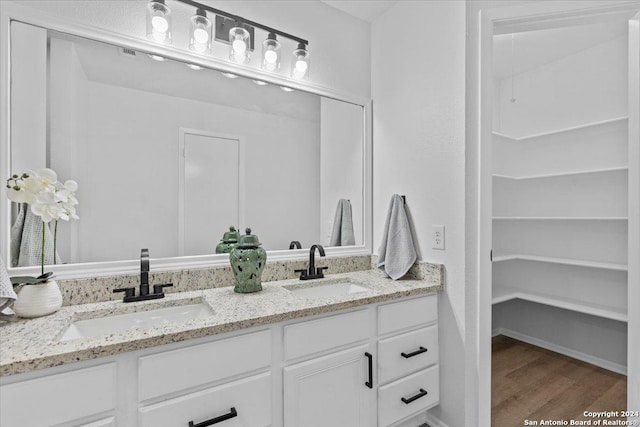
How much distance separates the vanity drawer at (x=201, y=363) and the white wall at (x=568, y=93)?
2.98 metres

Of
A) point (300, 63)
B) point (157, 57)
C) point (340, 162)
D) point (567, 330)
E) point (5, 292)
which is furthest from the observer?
point (567, 330)

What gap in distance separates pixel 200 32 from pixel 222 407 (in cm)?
159

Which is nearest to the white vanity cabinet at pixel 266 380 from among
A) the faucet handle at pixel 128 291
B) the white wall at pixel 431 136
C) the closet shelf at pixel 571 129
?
the white wall at pixel 431 136

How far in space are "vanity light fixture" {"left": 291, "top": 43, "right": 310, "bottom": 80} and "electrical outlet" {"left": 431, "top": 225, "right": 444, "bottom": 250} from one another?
115 centimetres

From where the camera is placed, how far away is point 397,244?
1.83 meters

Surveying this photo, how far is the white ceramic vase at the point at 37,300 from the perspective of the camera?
1.07m

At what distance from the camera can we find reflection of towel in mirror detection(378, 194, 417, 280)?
69.7 inches

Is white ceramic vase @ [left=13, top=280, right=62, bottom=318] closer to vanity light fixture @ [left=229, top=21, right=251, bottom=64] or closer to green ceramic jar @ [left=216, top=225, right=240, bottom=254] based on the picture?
green ceramic jar @ [left=216, top=225, right=240, bottom=254]

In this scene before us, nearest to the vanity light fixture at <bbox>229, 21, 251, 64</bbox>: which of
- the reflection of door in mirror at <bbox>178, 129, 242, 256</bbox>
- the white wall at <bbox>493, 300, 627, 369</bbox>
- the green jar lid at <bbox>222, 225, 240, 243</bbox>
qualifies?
the reflection of door in mirror at <bbox>178, 129, 242, 256</bbox>

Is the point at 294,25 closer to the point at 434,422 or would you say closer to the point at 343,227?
the point at 343,227

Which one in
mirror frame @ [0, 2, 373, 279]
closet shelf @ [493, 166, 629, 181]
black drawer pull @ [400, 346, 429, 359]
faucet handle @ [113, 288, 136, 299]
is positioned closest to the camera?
mirror frame @ [0, 2, 373, 279]

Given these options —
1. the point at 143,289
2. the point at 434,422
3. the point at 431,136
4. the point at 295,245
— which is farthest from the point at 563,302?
the point at 143,289

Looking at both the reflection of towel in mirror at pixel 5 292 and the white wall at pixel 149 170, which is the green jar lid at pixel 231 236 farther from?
the reflection of towel in mirror at pixel 5 292

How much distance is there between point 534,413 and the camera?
1.87m
